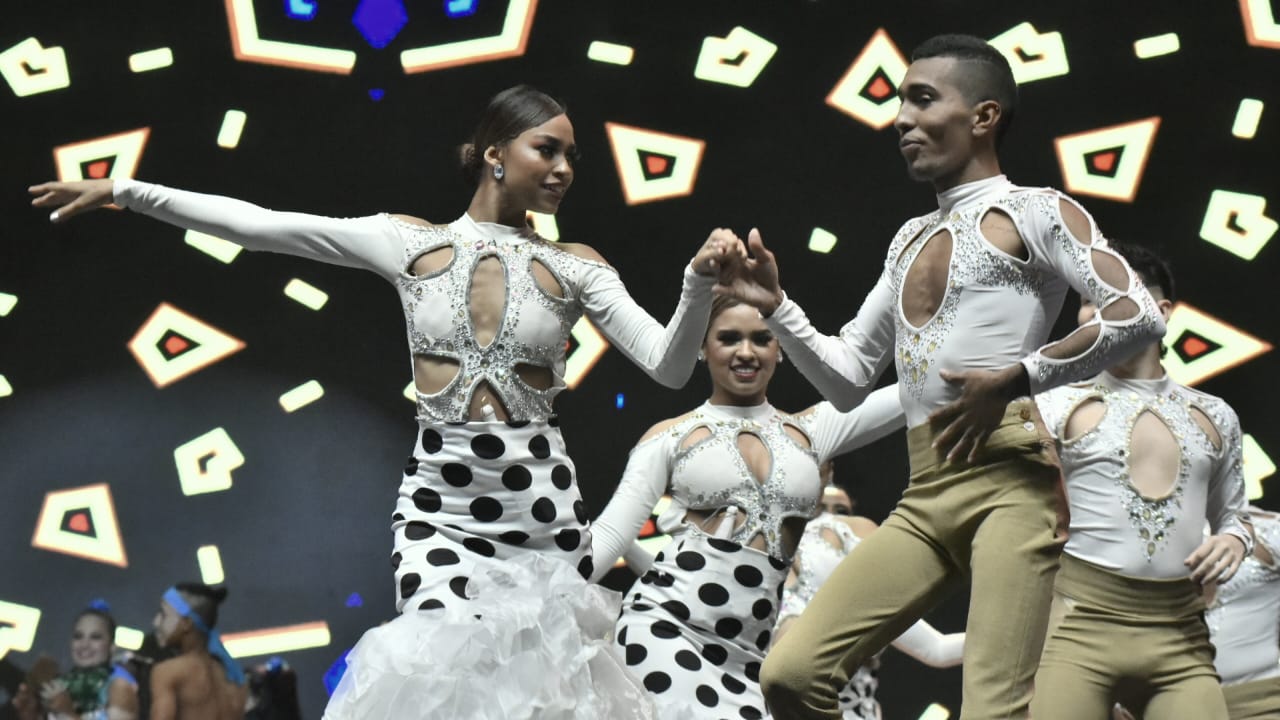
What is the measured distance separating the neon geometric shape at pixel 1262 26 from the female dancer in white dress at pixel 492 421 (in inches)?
154

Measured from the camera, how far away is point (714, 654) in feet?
12.8

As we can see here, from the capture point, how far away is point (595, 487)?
6.22 meters

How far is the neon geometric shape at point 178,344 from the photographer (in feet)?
20.7

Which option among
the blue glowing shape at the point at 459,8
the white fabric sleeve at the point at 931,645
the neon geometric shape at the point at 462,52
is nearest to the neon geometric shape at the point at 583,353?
the neon geometric shape at the point at 462,52

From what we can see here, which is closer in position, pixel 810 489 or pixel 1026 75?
pixel 810 489

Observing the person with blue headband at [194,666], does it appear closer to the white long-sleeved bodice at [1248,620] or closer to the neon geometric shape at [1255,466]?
the white long-sleeved bodice at [1248,620]

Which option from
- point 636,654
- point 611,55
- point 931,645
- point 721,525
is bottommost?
point 931,645

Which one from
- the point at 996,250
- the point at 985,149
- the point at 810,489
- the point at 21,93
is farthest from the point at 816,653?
the point at 21,93

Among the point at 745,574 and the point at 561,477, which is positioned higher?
the point at 561,477

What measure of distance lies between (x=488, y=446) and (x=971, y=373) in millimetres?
1053

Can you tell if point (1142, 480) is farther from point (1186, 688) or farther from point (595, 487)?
point (595, 487)

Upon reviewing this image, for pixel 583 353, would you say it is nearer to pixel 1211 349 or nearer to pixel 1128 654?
pixel 1211 349

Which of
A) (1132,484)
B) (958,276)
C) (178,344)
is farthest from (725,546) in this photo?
(178,344)

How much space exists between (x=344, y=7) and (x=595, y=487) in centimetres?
223
